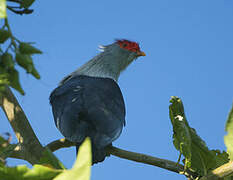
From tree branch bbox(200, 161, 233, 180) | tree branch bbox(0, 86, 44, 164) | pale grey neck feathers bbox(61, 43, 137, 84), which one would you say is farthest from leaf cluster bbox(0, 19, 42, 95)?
pale grey neck feathers bbox(61, 43, 137, 84)

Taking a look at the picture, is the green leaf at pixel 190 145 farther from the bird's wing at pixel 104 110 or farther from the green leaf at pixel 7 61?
the green leaf at pixel 7 61

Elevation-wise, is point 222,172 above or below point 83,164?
above

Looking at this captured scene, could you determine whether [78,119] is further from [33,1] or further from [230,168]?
[33,1]

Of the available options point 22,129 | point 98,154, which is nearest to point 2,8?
point 22,129

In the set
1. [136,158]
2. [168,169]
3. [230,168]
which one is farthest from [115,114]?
[230,168]

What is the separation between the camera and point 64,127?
2480mm

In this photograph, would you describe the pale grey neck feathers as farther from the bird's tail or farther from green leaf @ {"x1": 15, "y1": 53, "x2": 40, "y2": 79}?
green leaf @ {"x1": 15, "y1": 53, "x2": 40, "y2": 79}

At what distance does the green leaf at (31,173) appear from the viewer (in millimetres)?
688

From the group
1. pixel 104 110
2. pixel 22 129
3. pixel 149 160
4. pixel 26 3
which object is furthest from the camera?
pixel 104 110

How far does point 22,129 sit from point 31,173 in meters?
1.63

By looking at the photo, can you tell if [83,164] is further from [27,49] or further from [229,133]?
[229,133]

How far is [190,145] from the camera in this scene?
1.80 meters

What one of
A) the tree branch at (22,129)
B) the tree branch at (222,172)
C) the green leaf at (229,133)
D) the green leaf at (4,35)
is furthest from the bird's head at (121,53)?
the green leaf at (4,35)

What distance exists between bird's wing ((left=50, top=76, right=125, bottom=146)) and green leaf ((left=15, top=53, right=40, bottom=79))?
61.2 inches
